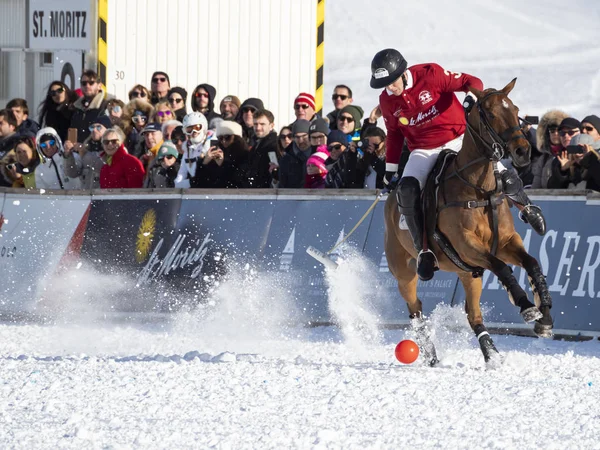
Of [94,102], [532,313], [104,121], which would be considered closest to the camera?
[532,313]

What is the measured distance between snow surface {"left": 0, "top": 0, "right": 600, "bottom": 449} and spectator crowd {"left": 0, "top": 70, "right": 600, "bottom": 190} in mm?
1455

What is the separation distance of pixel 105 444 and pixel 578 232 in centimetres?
620

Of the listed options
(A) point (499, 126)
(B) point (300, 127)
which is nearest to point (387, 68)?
(A) point (499, 126)

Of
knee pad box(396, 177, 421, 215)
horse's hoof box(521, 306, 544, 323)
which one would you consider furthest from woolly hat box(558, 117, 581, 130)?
horse's hoof box(521, 306, 544, 323)

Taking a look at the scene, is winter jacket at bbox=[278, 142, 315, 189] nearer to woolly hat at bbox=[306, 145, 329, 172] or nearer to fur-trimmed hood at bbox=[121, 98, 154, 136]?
woolly hat at bbox=[306, 145, 329, 172]

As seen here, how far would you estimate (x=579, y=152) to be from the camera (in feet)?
36.7

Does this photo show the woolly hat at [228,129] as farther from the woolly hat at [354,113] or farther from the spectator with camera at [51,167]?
the spectator with camera at [51,167]

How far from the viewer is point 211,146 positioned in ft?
42.5

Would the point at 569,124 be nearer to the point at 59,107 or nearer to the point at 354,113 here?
the point at 354,113

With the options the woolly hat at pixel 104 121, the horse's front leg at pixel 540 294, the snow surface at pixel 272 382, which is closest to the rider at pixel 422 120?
the horse's front leg at pixel 540 294

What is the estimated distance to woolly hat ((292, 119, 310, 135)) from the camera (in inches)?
512

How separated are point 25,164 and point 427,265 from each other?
676cm

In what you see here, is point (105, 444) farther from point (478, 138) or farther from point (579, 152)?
point (579, 152)

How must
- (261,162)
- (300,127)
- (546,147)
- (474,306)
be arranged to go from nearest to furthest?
(474,306), (546,147), (300,127), (261,162)
